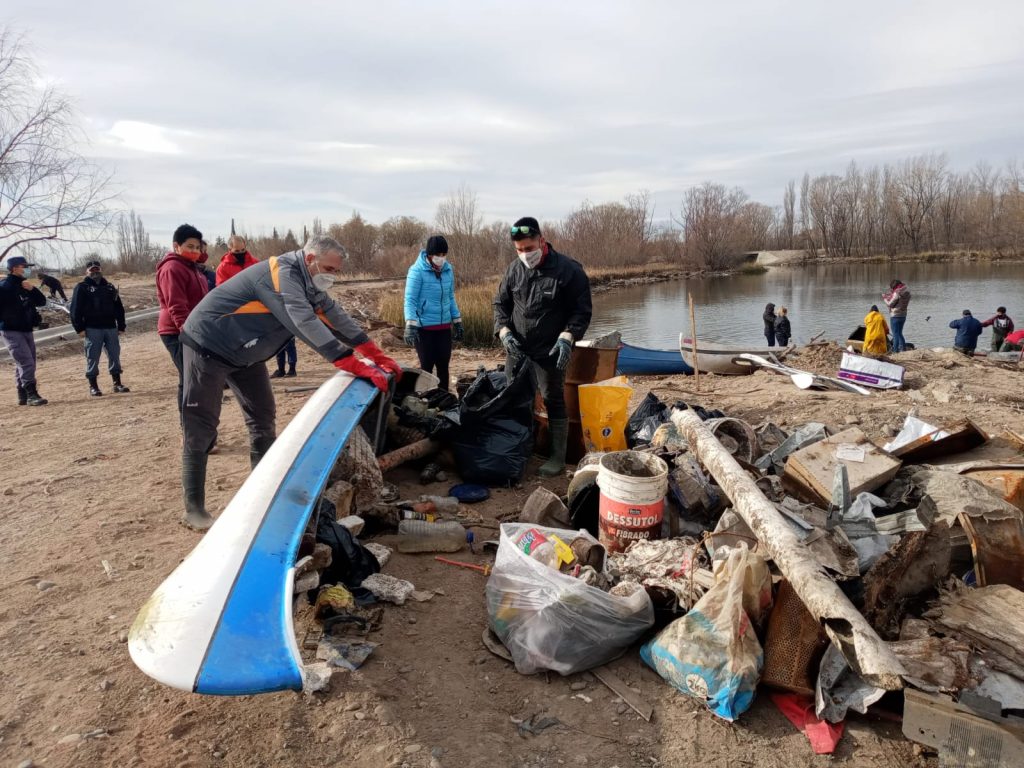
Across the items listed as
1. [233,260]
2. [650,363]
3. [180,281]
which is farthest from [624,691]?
[650,363]

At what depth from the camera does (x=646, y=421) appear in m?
4.58

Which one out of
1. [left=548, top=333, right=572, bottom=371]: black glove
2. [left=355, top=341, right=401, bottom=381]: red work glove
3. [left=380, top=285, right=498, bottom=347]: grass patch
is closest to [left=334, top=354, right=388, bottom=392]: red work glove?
[left=355, top=341, right=401, bottom=381]: red work glove

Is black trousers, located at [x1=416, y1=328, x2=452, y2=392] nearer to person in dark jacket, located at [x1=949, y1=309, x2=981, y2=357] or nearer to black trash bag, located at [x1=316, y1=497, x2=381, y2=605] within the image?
black trash bag, located at [x1=316, y1=497, x2=381, y2=605]

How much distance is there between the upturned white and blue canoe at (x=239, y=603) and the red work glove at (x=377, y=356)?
118cm

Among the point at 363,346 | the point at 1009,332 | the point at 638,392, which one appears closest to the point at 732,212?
the point at 1009,332

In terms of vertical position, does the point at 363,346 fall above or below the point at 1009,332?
above

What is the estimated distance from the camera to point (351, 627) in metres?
2.56

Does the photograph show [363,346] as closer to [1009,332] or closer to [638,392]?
[638,392]

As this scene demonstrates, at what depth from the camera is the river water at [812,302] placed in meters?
19.8

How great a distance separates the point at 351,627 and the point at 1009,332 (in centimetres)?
1588

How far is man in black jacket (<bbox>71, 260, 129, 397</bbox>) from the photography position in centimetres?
689

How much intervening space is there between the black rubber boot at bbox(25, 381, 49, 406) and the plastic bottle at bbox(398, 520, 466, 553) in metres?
5.80

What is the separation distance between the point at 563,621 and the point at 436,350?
361cm

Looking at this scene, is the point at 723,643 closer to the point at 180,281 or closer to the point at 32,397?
the point at 180,281
